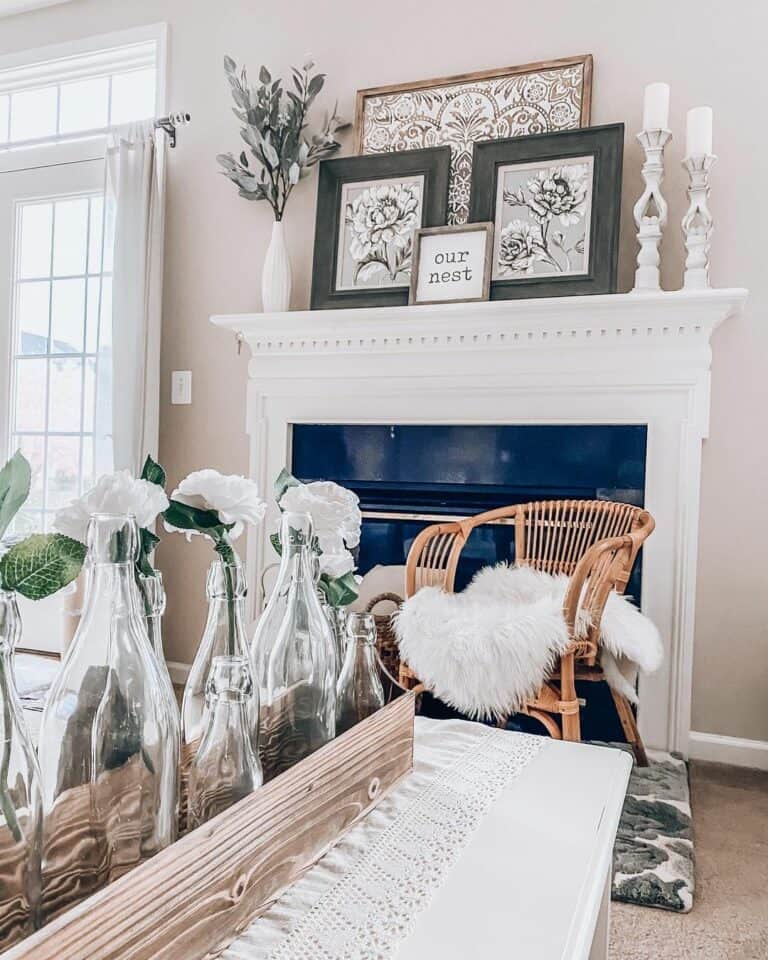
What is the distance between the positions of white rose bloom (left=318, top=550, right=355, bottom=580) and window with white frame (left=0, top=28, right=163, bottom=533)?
2.56m

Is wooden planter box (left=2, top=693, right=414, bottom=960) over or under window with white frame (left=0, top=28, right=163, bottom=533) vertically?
under

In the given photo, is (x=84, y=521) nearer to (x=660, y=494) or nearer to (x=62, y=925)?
(x=62, y=925)

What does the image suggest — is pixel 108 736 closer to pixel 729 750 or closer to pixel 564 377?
pixel 564 377

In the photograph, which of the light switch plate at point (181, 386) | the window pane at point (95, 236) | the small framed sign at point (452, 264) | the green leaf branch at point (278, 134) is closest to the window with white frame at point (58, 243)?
the window pane at point (95, 236)

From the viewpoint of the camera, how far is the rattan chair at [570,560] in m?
1.84

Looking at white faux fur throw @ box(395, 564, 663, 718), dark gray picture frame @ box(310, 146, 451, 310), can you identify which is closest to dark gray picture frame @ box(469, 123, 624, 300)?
dark gray picture frame @ box(310, 146, 451, 310)

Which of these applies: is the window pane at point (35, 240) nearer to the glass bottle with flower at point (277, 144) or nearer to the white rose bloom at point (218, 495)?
the glass bottle with flower at point (277, 144)

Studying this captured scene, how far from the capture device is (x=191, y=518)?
25.1 inches

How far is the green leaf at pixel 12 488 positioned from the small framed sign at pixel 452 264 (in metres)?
2.11

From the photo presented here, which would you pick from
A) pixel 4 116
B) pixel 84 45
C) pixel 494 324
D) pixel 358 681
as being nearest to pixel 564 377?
pixel 494 324

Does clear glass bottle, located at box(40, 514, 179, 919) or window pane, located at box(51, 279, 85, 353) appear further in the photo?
window pane, located at box(51, 279, 85, 353)

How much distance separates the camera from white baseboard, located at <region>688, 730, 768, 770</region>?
2.26m

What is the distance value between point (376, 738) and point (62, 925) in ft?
1.31

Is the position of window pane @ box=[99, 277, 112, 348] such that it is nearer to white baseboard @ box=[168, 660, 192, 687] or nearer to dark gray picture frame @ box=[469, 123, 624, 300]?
white baseboard @ box=[168, 660, 192, 687]
